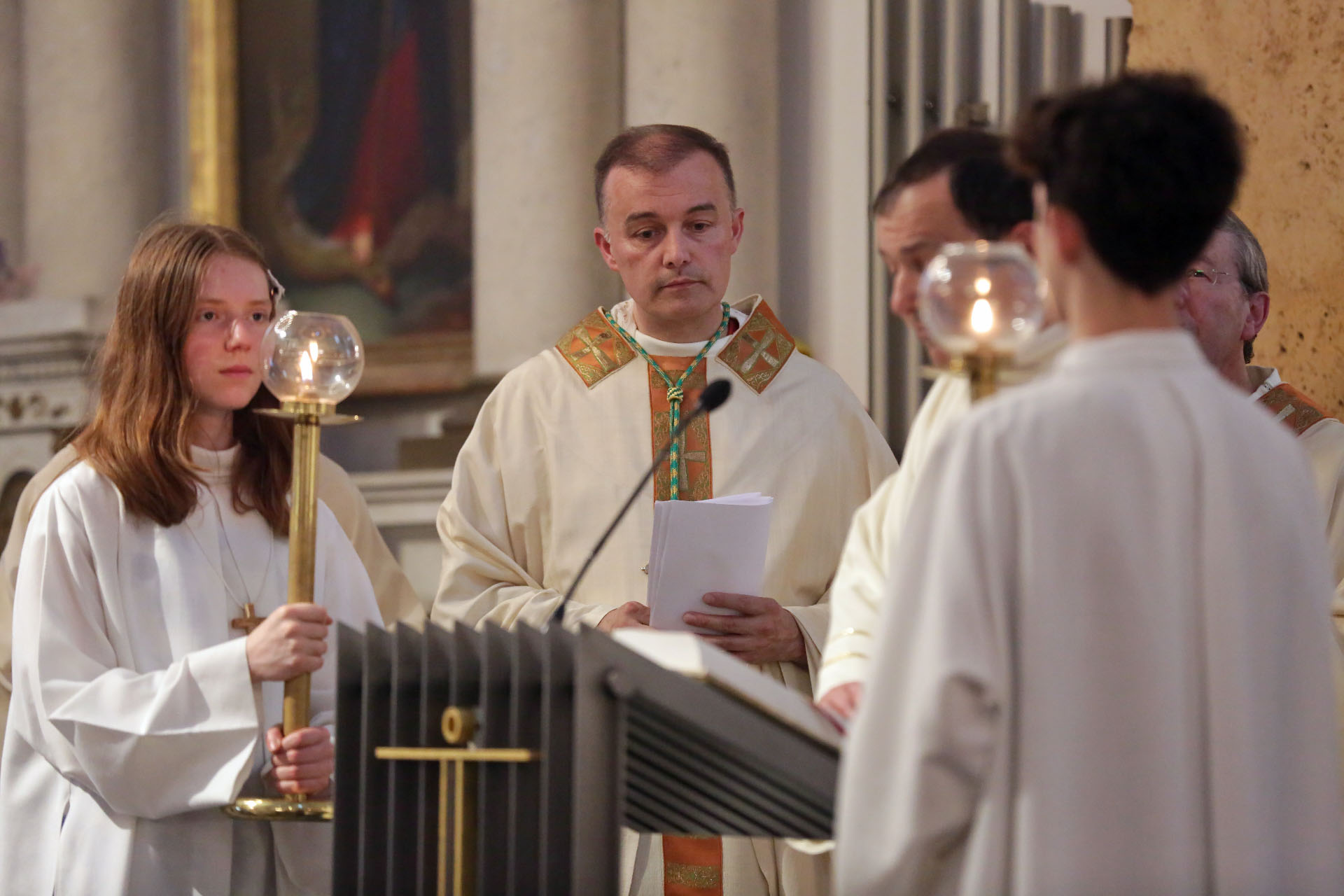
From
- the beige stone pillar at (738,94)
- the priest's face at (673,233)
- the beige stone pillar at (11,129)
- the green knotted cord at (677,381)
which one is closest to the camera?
the priest's face at (673,233)

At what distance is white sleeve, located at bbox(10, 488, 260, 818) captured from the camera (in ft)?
9.47

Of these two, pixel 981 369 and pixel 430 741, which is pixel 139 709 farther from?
pixel 981 369

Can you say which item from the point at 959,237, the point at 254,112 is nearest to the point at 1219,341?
the point at 959,237

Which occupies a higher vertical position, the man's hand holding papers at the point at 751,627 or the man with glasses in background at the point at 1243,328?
the man with glasses in background at the point at 1243,328

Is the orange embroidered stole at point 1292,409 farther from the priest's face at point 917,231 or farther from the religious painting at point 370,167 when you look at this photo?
the religious painting at point 370,167

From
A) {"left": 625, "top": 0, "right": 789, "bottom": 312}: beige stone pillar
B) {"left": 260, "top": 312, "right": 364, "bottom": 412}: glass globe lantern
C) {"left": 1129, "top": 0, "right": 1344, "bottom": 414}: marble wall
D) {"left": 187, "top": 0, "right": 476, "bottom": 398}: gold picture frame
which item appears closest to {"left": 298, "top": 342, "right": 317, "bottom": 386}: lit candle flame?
{"left": 260, "top": 312, "right": 364, "bottom": 412}: glass globe lantern

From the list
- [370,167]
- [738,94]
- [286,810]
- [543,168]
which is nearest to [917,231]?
[286,810]

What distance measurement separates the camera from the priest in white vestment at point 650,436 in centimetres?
359

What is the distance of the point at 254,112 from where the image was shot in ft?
22.5

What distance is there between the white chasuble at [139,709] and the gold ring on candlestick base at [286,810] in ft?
1.06

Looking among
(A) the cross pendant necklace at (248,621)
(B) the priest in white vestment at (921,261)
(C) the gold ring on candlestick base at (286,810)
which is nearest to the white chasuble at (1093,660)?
(B) the priest in white vestment at (921,261)

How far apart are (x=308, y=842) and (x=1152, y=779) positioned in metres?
1.85

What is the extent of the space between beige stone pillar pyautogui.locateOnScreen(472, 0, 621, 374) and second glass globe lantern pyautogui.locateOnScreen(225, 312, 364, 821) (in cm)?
339

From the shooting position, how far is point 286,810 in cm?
255
